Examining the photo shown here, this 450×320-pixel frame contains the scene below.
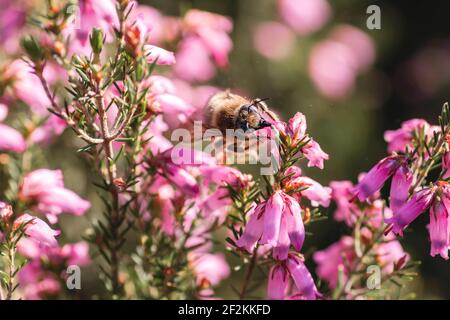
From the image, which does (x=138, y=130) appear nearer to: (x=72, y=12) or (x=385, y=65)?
(x=72, y=12)

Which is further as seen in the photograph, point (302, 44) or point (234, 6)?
point (302, 44)

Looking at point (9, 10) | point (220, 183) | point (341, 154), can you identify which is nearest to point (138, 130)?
point (220, 183)

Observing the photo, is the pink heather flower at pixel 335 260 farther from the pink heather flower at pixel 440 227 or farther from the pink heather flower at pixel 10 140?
the pink heather flower at pixel 10 140

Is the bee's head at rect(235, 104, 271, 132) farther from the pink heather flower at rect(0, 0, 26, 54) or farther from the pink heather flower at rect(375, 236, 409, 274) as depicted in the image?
the pink heather flower at rect(0, 0, 26, 54)

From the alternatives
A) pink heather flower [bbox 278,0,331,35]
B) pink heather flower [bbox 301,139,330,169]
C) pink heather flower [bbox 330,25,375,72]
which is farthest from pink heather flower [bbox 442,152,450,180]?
pink heather flower [bbox 330,25,375,72]

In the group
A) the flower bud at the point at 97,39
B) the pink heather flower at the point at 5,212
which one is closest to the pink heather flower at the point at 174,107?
the flower bud at the point at 97,39

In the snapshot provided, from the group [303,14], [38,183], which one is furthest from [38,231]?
[303,14]
